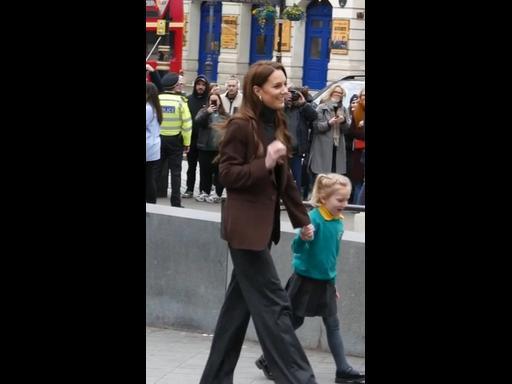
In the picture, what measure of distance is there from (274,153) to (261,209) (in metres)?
0.39

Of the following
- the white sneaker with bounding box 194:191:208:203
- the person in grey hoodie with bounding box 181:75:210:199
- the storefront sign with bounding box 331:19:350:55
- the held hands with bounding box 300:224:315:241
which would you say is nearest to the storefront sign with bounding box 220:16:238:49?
the storefront sign with bounding box 331:19:350:55

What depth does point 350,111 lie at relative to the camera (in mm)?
16047

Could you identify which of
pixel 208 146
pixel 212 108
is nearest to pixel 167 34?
pixel 208 146

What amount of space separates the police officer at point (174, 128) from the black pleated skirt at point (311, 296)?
7.91 m

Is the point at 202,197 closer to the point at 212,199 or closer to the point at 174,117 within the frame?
the point at 212,199

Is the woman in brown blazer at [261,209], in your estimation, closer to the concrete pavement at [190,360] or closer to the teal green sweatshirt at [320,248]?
the teal green sweatshirt at [320,248]
